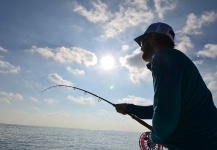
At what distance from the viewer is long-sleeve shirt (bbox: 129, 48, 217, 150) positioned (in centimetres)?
186

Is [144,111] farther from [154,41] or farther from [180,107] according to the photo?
[180,107]

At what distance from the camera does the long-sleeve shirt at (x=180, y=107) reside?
6.09 ft

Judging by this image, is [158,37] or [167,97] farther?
[158,37]

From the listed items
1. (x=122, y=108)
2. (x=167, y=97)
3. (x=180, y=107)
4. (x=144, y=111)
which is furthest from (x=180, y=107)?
(x=122, y=108)

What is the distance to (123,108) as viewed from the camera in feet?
12.3

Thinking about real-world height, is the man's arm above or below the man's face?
below

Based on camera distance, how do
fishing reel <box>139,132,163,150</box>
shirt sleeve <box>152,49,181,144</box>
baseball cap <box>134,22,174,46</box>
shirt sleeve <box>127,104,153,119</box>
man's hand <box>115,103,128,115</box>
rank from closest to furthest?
shirt sleeve <box>152,49,181,144</box>
baseball cap <box>134,22,174,46</box>
shirt sleeve <box>127,104,153,119</box>
man's hand <box>115,103,128,115</box>
fishing reel <box>139,132,163,150</box>

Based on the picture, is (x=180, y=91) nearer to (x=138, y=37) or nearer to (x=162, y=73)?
(x=162, y=73)

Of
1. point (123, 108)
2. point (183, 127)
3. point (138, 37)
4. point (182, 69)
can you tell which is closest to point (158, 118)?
point (183, 127)

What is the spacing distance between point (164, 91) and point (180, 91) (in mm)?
138

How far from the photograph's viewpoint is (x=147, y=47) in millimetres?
2588

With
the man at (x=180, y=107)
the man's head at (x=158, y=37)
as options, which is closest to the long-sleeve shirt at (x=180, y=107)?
the man at (x=180, y=107)

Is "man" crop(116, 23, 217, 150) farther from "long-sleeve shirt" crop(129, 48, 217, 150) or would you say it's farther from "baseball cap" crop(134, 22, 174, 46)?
"baseball cap" crop(134, 22, 174, 46)

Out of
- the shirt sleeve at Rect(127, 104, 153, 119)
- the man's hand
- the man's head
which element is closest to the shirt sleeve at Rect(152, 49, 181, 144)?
the man's head
